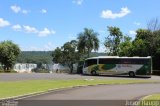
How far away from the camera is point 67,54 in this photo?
442ft

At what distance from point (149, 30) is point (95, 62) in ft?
92.3

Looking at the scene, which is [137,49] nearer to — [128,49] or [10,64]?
[128,49]

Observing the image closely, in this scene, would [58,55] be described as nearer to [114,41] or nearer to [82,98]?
[114,41]

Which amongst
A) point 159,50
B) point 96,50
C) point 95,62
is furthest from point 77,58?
point 95,62

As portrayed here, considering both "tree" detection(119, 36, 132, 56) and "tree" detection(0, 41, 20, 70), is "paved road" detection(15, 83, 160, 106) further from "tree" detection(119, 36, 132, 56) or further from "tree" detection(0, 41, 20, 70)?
"tree" detection(0, 41, 20, 70)

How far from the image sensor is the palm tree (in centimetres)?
9606

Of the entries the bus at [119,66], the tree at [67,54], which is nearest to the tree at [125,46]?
the bus at [119,66]

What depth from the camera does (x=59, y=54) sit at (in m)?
139

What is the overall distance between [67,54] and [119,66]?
7366 cm

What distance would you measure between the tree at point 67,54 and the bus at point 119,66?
64.6m

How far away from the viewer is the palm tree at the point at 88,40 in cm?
9606

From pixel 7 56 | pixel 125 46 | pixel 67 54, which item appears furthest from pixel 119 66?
pixel 67 54

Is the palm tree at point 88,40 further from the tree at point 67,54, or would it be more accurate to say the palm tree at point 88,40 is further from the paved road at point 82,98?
the paved road at point 82,98

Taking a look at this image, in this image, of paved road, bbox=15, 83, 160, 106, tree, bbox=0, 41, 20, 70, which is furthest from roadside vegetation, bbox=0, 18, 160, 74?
paved road, bbox=15, 83, 160, 106
